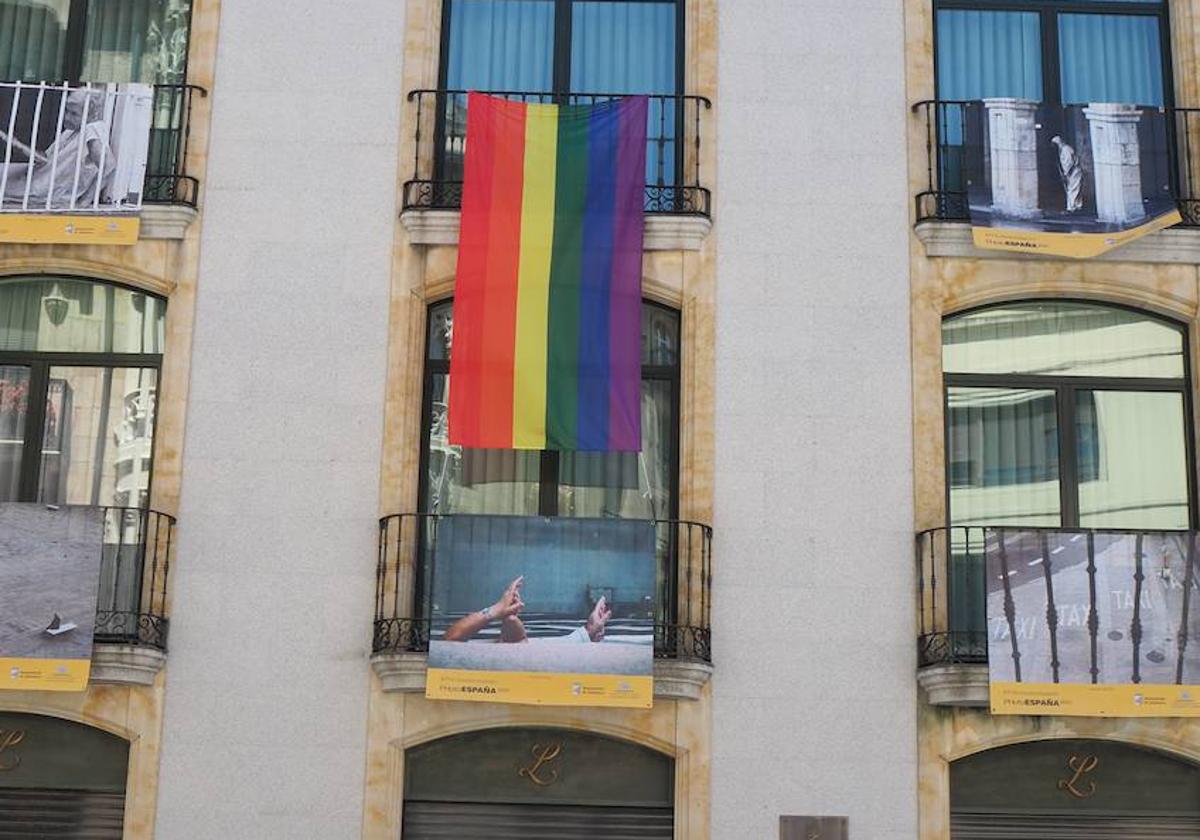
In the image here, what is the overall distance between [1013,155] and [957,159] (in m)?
0.52

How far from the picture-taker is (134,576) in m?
15.3

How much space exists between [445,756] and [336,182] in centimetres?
526

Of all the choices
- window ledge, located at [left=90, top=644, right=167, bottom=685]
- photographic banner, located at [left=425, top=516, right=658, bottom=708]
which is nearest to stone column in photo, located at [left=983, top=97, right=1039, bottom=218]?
photographic banner, located at [left=425, top=516, right=658, bottom=708]

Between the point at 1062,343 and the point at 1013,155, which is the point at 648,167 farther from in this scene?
the point at 1062,343

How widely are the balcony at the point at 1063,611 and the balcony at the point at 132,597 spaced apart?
6475mm

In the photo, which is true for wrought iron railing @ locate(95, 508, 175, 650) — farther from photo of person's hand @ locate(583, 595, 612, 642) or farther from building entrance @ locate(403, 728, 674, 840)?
photo of person's hand @ locate(583, 595, 612, 642)

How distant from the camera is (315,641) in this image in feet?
49.7

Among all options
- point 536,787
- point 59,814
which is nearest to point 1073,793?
point 536,787

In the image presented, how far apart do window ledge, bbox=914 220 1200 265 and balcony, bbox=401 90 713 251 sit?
6.86 ft

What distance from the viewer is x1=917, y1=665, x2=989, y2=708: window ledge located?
48.4 feet

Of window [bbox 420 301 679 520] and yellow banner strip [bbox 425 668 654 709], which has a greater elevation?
window [bbox 420 301 679 520]

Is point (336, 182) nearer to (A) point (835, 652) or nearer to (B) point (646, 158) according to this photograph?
(B) point (646, 158)

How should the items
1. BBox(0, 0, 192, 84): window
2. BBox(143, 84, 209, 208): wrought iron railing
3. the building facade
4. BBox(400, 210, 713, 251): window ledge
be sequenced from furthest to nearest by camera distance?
1. BBox(0, 0, 192, 84): window
2. BBox(143, 84, 209, 208): wrought iron railing
3. BBox(400, 210, 713, 251): window ledge
4. the building facade

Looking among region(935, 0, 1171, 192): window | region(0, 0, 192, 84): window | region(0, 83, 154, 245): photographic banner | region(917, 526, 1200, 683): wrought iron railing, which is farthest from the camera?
region(935, 0, 1171, 192): window
